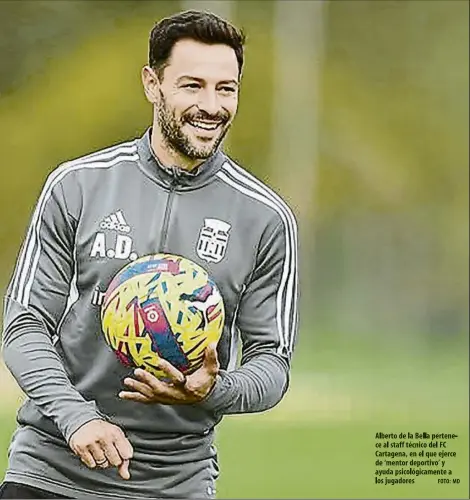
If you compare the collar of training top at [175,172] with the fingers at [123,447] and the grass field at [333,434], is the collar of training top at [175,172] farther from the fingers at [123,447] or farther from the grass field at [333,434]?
the grass field at [333,434]

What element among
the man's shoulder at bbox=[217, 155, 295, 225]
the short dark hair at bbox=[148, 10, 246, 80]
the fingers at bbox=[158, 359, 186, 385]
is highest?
the short dark hair at bbox=[148, 10, 246, 80]

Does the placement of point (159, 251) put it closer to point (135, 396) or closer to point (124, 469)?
point (135, 396)

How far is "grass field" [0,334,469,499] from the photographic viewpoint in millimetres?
4004

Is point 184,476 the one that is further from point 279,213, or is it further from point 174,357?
point 279,213

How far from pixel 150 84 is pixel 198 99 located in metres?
0.17

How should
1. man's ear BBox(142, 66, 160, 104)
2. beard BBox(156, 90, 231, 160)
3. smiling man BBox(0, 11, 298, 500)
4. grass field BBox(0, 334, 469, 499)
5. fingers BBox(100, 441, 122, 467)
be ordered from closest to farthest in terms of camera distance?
fingers BBox(100, 441, 122, 467) → smiling man BBox(0, 11, 298, 500) → beard BBox(156, 90, 231, 160) → man's ear BBox(142, 66, 160, 104) → grass field BBox(0, 334, 469, 499)

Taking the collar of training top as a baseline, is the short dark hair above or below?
above

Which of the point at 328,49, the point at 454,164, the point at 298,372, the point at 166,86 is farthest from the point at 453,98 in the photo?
the point at 166,86

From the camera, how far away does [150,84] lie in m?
3.25

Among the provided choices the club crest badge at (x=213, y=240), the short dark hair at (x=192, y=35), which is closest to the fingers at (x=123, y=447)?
the club crest badge at (x=213, y=240)

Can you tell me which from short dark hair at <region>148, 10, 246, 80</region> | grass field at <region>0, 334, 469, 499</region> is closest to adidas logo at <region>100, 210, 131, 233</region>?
short dark hair at <region>148, 10, 246, 80</region>

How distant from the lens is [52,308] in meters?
2.95

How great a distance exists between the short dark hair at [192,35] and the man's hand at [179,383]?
2.17 feet

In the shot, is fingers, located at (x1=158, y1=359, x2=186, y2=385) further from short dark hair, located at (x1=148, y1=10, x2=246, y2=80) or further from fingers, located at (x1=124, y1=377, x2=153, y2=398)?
short dark hair, located at (x1=148, y1=10, x2=246, y2=80)
